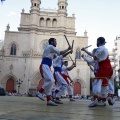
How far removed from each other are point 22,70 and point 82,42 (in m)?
11.9

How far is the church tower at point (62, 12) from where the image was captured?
38.1 metres

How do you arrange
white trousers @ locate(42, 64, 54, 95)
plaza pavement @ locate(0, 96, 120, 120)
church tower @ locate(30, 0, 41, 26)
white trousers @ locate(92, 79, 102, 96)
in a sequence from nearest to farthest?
1. plaza pavement @ locate(0, 96, 120, 120)
2. white trousers @ locate(92, 79, 102, 96)
3. white trousers @ locate(42, 64, 54, 95)
4. church tower @ locate(30, 0, 41, 26)

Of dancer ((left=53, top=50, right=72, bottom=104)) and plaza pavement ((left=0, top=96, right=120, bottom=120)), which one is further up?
dancer ((left=53, top=50, right=72, bottom=104))

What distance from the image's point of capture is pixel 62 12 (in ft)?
126

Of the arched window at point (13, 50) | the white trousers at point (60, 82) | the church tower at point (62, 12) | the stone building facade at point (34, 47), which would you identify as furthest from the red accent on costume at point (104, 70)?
the church tower at point (62, 12)

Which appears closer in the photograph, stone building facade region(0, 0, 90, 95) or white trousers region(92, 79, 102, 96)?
white trousers region(92, 79, 102, 96)

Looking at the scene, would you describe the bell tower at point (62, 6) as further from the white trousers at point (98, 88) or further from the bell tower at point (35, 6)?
the white trousers at point (98, 88)

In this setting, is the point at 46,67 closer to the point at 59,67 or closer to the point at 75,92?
the point at 59,67

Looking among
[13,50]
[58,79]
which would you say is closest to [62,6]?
[13,50]

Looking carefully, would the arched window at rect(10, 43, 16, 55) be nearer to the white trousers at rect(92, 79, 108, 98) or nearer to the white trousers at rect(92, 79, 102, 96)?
the white trousers at rect(92, 79, 108, 98)

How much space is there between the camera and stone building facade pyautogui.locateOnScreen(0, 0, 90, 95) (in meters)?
35.1

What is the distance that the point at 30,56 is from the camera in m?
35.5

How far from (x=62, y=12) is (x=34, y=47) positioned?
845 centimetres

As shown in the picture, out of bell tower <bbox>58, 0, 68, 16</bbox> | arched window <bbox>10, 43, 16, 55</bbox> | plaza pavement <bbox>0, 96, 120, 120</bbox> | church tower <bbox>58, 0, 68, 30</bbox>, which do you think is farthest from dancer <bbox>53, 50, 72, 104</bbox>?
bell tower <bbox>58, 0, 68, 16</bbox>
